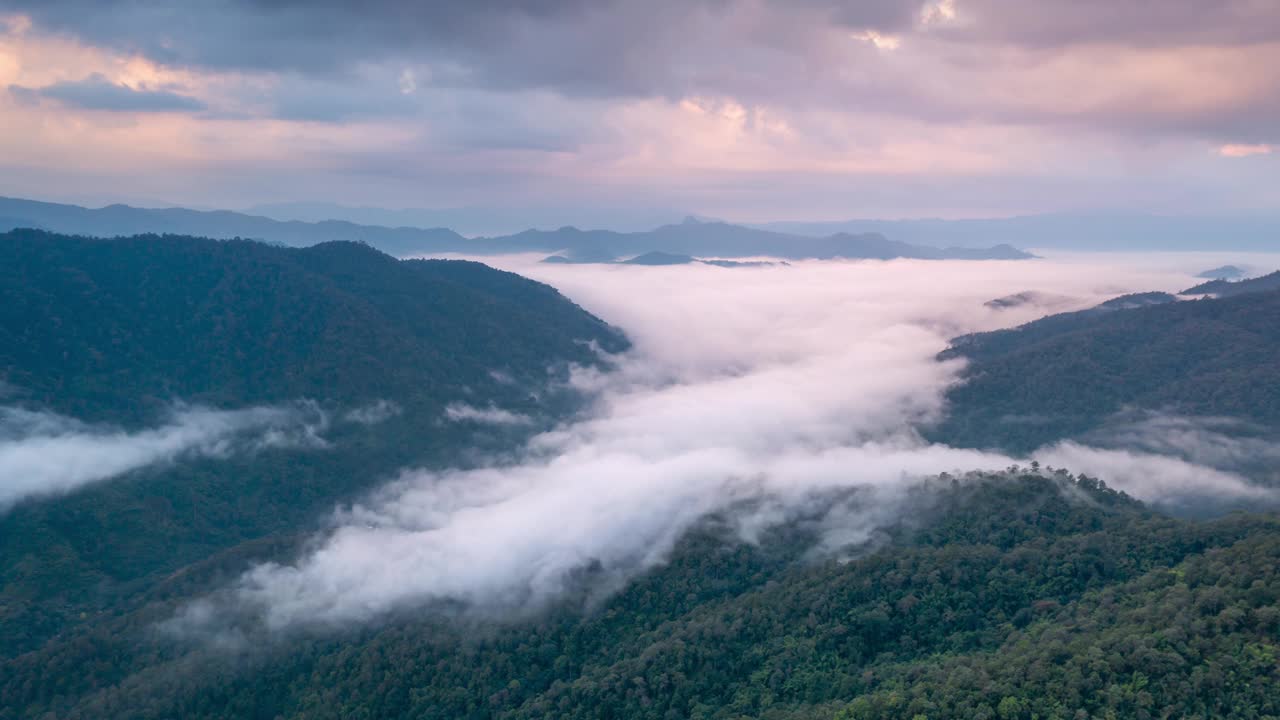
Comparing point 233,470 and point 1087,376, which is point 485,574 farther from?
point 1087,376

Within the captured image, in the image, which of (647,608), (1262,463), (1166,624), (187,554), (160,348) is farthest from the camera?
(160,348)

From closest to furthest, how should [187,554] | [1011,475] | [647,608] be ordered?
[647,608], [1011,475], [187,554]

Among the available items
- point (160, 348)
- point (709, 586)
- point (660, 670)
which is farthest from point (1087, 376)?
point (160, 348)

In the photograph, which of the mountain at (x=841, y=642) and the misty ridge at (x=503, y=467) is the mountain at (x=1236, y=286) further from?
the mountain at (x=841, y=642)

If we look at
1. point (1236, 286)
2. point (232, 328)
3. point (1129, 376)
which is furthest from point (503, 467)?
point (1236, 286)

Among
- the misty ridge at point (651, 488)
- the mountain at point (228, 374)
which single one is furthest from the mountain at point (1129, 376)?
the mountain at point (228, 374)
